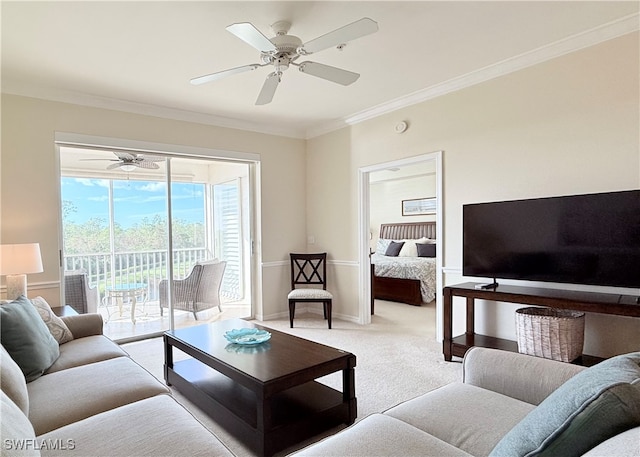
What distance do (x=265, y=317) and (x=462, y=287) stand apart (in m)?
2.82

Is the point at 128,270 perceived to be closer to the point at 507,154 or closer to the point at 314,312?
the point at 314,312

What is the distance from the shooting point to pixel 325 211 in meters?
5.30

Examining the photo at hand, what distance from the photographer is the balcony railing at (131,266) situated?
4027mm

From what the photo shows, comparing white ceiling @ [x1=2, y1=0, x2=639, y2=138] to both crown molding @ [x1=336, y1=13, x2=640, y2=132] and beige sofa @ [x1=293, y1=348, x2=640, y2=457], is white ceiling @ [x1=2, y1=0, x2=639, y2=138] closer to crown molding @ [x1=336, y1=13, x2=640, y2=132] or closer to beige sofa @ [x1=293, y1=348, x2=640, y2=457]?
crown molding @ [x1=336, y1=13, x2=640, y2=132]

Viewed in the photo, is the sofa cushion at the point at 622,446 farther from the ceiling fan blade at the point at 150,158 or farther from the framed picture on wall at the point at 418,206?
the framed picture on wall at the point at 418,206

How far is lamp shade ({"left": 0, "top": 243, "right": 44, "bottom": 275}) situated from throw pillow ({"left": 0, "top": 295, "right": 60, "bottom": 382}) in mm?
1076

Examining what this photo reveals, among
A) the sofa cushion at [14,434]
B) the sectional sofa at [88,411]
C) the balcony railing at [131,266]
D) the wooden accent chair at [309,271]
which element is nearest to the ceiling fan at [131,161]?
the balcony railing at [131,266]

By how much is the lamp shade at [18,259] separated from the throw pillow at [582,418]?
3.50 m

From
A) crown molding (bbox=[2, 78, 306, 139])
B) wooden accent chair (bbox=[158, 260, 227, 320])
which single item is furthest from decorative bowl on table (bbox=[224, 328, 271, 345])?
crown molding (bbox=[2, 78, 306, 139])

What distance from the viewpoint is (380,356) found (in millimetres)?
3580

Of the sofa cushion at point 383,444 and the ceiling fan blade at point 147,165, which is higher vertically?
the ceiling fan blade at point 147,165

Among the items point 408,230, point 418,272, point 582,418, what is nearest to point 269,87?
point 582,418

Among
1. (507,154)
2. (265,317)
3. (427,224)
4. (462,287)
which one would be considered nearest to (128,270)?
(265,317)

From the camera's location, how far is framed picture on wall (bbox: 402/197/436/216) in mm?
7719
